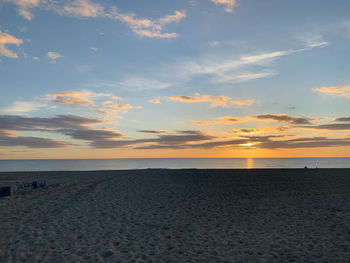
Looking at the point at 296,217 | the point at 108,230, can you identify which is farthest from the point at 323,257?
the point at 108,230

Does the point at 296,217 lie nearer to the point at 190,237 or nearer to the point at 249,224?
the point at 249,224

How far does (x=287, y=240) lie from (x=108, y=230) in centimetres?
784

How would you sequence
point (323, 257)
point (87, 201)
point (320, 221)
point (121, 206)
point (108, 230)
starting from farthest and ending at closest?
point (87, 201), point (121, 206), point (320, 221), point (108, 230), point (323, 257)

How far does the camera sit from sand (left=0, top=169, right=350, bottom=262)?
948cm

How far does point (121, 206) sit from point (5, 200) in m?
9.37

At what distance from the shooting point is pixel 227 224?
13047 millimetres

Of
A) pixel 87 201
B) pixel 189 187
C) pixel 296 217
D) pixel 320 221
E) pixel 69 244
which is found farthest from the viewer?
pixel 189 187

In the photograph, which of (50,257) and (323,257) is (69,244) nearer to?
(50,257)

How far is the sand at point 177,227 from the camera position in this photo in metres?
9.48

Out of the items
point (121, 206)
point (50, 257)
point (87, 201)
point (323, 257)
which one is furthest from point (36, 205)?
point (323, 257)

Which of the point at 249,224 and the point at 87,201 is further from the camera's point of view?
the point at 87,201

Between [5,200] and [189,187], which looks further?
[189,187]

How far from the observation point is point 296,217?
1416 cm

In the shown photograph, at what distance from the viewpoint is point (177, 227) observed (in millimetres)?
12625
